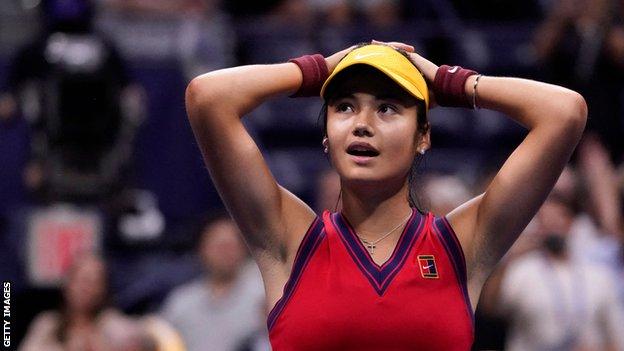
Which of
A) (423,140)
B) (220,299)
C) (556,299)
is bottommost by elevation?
(220,299)

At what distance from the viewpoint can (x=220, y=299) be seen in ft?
21.9

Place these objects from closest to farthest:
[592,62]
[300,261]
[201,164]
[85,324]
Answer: [300,261], [85,324], [592,62], [201,164]

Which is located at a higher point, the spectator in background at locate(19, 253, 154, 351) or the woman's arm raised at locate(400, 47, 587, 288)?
the woman's arm raised at locate(400, 47, 587, 288)

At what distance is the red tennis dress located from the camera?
3510 millimetres

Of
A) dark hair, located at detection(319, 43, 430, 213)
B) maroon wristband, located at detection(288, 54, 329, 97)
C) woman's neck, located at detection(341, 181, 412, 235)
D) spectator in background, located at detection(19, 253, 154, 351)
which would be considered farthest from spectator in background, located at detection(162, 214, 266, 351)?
maroon wristband, located at detection(288, 54, 329, 97)

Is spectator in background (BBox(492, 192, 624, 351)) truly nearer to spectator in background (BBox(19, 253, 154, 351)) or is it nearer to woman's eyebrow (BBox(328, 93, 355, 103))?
spectator in background (BBox(19, 253, 154, 351))

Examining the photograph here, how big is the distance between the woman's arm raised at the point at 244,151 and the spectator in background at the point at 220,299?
282 cm

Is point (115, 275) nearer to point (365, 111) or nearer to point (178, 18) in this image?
point (178, 18)

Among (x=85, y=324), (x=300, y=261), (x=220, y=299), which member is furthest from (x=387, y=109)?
(x=220, y=299)

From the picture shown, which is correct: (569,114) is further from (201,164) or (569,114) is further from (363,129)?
(201,164)

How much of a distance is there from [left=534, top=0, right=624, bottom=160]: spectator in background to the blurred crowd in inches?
0.5

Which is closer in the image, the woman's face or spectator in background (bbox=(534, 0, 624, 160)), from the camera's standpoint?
the woman's face

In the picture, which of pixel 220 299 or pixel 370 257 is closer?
pixel 370 257

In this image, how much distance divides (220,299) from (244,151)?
3163 millimetres
